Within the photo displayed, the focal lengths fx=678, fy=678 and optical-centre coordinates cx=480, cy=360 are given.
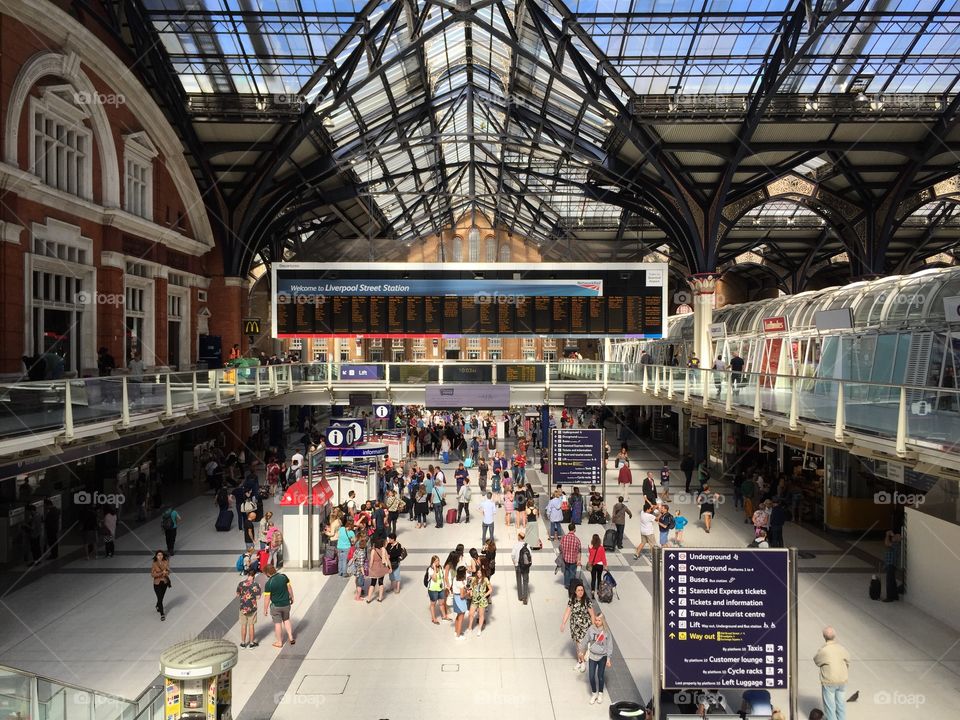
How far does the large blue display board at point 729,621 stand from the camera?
7.34 meters

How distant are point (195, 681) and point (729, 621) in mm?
5858

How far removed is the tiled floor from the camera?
29.7ft

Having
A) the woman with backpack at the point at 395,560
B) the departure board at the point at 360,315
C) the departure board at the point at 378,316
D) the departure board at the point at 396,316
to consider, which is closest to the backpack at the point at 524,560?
the woman with backpack at the point at 395,560

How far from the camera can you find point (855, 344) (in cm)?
1512

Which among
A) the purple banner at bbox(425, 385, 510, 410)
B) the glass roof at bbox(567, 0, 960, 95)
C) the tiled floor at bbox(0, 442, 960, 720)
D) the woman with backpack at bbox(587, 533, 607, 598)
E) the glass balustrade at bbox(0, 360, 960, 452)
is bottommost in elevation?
the tiled floor at bbox(0, 442, 960, 720)

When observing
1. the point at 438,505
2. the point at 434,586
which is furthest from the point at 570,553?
the point at 438,505

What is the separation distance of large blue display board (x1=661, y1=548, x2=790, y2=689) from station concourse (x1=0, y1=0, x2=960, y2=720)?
0.03m

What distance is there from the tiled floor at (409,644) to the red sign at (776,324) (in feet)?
27.3

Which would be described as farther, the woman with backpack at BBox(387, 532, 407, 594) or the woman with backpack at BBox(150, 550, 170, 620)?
the woman with backpack at BBox(387, 532, 407, 594)

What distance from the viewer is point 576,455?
709 inches

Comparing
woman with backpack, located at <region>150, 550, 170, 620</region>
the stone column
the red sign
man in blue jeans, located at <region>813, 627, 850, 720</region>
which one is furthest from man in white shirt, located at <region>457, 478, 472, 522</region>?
the stone column

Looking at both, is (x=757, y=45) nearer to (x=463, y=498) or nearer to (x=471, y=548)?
(x=463, y=498)

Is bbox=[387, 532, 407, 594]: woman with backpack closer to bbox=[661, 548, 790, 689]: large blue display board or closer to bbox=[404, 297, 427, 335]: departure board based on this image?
bbox=[661, 548, 790, 689]: large blue display board

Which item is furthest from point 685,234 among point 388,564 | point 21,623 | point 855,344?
point 21,623
